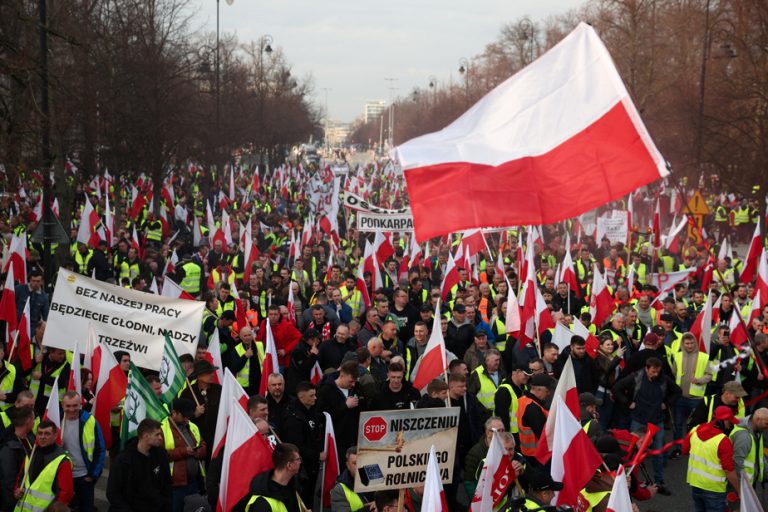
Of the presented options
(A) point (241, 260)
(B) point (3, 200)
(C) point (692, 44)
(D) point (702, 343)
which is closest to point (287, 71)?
(C) point (692, 44)

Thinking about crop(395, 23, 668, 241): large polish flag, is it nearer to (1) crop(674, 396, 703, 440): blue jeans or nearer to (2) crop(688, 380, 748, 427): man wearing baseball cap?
(2) crop(688, 380, 748, 427): man wearing baseball cap

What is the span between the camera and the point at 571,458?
689 centimetres

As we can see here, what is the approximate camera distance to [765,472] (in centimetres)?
873

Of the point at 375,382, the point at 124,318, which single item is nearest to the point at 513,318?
the point at 375,382

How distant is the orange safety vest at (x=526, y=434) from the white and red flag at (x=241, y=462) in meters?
2.64

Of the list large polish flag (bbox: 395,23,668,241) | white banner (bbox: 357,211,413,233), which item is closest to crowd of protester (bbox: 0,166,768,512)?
white banner (bbox: 357,211,413,233)

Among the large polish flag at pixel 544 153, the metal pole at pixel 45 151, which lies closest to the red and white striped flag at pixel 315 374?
the large polish flag at pixel 544 153

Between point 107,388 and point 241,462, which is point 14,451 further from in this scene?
point 241,462

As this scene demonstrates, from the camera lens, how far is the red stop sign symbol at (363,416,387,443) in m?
6.71

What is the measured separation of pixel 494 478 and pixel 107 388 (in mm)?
3771

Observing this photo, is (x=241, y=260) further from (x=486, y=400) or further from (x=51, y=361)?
(x=486, y=400)

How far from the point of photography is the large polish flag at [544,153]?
20.6 feet

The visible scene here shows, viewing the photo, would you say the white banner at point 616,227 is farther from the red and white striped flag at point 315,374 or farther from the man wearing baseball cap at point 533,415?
the man wearing baseball cap at point 533,415

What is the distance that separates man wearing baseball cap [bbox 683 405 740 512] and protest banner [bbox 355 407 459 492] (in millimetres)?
2257
